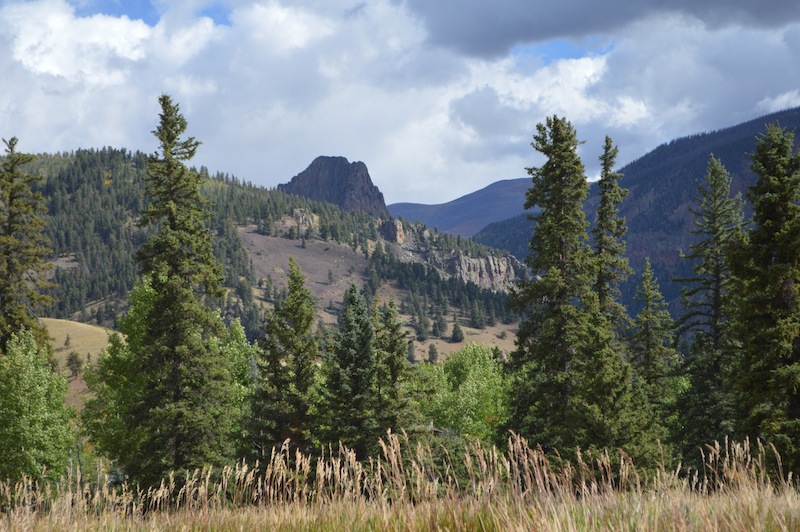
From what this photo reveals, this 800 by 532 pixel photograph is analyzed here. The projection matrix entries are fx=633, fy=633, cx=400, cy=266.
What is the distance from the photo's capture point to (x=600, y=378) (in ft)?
79.5

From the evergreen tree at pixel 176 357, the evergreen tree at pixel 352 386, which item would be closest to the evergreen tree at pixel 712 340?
the evergreen tree at pixel 352 386

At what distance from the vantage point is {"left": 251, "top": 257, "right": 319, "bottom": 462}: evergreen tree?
2902 centimetres

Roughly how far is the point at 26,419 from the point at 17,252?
9.12 m

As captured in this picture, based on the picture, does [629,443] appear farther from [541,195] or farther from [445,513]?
[445,513]

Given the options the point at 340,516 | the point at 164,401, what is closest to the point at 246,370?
the point at 164,401

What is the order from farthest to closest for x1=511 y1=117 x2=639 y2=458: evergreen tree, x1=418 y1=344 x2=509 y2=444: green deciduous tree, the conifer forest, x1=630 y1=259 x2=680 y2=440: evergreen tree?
x1=418 y1=344 x2=509 y2=444: green deciduous tree
x1=630 y1=259 x2=680 y2=440: evergreen tree
x1=511 y1=117 x2=639 y2=458: evergreen tree
the conifer forest

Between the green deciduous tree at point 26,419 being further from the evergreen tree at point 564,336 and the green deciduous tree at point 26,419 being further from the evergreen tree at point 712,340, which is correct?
the evergreen tree at point 712,340

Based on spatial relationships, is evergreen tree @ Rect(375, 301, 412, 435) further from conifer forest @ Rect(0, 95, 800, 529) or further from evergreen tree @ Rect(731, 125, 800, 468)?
evergreen tree @ Rect(731, 125, 800, 468)

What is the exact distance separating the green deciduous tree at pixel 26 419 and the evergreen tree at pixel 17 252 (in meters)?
Answer: 1.59

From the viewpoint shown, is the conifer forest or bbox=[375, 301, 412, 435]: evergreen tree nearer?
the conifer forest

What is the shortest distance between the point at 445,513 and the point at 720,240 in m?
34.1

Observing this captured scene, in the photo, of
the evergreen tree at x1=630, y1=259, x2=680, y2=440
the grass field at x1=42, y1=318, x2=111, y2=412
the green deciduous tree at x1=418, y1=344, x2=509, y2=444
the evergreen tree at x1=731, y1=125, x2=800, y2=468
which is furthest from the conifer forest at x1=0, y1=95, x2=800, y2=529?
the grass field at x1=42, y1=318, x2=111, y2=412

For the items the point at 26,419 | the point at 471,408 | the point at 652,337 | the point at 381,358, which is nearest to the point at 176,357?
the point at 381,358

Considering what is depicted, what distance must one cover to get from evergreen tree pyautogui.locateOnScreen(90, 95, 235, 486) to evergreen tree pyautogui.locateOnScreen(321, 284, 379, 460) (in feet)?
15.5
